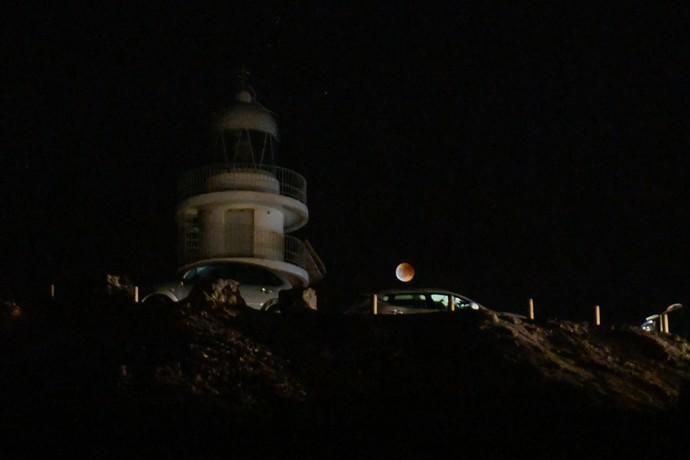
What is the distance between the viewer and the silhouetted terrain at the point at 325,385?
124 feet

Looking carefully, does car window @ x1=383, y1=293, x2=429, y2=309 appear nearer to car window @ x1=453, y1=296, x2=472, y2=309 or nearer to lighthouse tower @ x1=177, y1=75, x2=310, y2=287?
car window @ x1=453, y1=296, x2=472, y2=309

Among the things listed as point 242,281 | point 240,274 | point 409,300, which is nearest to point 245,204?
point 240,274

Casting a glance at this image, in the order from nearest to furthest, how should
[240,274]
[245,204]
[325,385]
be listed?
[325,385], [240,274], [245,204]

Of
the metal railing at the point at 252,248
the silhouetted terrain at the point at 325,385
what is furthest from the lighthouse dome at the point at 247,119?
the silhouetted terrain at the point at 325,385

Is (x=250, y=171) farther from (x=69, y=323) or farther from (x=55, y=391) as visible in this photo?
(x=55, y=391)

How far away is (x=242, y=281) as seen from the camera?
55.0 metres

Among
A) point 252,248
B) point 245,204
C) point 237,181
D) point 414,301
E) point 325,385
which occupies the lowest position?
point 325,385

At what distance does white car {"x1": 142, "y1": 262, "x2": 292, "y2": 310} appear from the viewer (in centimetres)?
5281

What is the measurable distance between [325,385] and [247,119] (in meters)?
22.1

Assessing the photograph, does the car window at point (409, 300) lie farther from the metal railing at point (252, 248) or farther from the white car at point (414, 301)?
the metal railing at point (252, 248)

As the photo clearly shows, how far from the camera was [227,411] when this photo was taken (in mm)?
39000

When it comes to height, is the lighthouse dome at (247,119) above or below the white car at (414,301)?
above

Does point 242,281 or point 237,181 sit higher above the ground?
point 237,181

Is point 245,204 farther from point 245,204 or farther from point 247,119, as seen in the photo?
point 247,119
